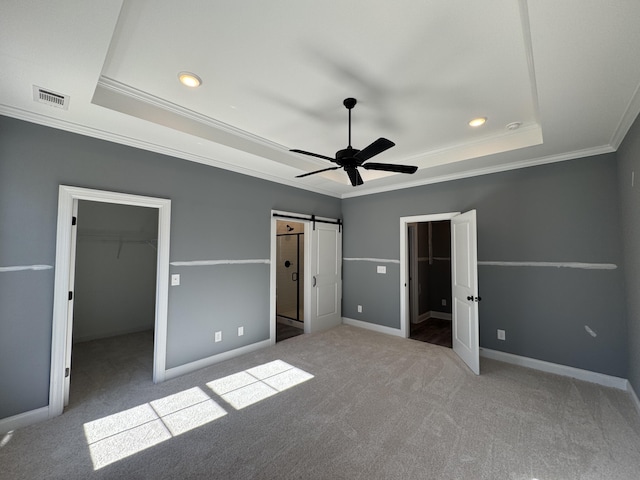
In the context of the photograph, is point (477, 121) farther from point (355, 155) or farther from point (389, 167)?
point (355, 155)

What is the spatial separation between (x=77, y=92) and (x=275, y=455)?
3.14 meters

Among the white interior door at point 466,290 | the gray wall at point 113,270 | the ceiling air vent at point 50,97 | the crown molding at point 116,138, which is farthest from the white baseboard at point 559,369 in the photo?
the gray wall at point 113,270

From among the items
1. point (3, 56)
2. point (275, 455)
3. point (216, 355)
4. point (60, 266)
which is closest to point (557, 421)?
point (275, 455)

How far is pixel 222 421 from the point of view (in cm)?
235

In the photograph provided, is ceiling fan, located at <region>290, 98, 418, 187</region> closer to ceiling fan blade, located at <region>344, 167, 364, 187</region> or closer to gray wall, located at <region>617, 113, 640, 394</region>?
ceiling fan blade, located at <region>344, 167, 364, 187</region>

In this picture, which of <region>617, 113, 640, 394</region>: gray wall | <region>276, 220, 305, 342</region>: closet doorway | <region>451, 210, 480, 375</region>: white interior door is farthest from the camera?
<region>276, 220, 305, 342</region>: closet doorway

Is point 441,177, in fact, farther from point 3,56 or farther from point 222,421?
point 3,56

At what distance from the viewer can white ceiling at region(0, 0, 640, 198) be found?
59.6 inches

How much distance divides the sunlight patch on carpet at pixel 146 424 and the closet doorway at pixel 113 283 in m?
1.27

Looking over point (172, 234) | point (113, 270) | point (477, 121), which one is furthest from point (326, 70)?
point (113, 270)

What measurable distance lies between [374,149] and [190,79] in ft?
5.35

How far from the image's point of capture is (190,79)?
7.21ft

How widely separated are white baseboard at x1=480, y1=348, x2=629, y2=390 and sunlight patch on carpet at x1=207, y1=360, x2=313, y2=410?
8.60 ft

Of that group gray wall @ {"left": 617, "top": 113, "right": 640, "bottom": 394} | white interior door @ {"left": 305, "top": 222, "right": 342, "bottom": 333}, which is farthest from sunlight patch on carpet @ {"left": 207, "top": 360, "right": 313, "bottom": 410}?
gray wall @ {"left": 617, "top": 113, "right": 640, "bottom": 394}
